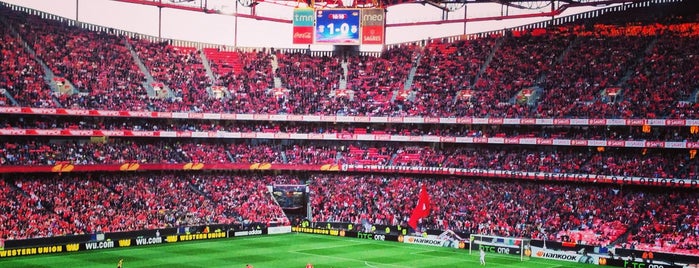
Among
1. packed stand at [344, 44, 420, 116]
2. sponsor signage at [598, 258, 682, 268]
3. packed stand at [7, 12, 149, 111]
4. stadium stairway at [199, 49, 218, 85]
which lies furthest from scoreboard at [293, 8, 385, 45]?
sponsor signage at [598, 258, 682, 268]

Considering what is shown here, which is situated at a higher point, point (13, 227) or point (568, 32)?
point (568, 32)

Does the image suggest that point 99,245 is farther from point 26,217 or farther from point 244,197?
point 244,197

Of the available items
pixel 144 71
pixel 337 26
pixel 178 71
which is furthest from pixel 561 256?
pixel 144 71

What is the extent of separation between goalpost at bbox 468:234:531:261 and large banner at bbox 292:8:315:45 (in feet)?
89.0

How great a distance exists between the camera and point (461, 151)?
62.8m

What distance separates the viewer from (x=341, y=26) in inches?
2677

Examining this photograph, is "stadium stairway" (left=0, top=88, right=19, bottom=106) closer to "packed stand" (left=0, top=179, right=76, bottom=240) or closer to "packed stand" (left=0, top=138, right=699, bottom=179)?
"packed stand" (left=0, top=138, right=699, bottom=179)

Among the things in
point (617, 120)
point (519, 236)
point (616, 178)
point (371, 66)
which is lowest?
point (519, 236)

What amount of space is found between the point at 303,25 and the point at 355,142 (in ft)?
40.3

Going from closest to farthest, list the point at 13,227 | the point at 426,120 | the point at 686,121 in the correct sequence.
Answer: the point at 13,227, the point at 686,121, the point at 426,120

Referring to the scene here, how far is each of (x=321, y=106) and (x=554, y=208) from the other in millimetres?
23179

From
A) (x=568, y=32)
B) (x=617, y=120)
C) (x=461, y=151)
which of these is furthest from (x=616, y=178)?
(x=568, y=32)

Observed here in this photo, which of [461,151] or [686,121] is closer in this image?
[686,121]

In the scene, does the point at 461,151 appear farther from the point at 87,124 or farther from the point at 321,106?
the point at 87,124
